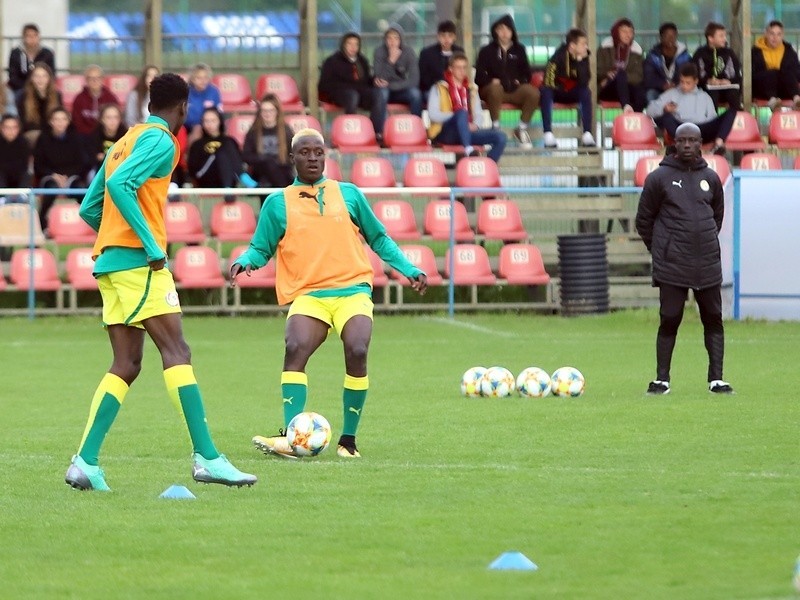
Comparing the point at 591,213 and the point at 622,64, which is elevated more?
the point at 622,64

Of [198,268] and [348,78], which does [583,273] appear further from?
[348,78]

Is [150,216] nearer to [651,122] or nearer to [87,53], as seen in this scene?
[651,122]

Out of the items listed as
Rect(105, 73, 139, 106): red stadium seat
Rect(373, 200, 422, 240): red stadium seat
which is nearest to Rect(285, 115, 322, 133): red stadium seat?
Rect(373, 200, 422, 240): red stadium seat

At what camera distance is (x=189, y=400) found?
8273mm

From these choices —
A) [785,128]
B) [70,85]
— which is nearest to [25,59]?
[70,85]

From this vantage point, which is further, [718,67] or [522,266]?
[718,67]

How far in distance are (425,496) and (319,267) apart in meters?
1.92

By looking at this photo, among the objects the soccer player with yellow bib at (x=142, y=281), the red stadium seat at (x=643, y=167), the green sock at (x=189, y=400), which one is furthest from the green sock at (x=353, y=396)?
the red stadium seat at (x=643, y=167)

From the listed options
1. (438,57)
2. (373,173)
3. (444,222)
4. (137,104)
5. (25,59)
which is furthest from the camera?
(438,57)

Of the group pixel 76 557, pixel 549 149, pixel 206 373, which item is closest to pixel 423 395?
pixel 206 373

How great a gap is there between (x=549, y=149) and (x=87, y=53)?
25.1 feet

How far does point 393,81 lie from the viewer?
79.0ft

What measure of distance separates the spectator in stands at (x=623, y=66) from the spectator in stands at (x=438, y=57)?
243cm

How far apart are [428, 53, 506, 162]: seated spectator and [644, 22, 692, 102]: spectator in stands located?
2624mm
